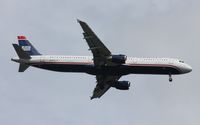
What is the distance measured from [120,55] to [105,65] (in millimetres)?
3898

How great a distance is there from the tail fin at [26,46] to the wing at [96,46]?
1565 cm

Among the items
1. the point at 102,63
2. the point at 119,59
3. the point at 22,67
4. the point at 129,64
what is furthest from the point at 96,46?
the point at 22,67

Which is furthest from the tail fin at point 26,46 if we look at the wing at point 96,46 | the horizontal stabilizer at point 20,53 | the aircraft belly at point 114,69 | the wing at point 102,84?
the wing at point 96,46

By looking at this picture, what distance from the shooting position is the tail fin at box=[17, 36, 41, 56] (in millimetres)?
140750

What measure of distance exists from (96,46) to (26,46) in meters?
19.8

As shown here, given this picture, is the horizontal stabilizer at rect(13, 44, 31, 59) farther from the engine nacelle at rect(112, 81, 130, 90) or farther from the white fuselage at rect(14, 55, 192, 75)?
the engine nacelle at rect(112, 81, 130, 90)

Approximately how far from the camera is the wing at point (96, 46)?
125 meters

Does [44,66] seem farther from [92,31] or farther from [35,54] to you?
[92,31]

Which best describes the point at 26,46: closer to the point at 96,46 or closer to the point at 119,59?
the point at 96,46

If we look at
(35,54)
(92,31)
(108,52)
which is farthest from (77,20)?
(35,54)

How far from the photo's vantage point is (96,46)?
5108 inches

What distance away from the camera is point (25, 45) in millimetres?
142875

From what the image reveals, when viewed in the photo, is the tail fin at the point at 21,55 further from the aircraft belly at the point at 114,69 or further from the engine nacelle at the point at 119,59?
the engine nacelle at the point at 119,59

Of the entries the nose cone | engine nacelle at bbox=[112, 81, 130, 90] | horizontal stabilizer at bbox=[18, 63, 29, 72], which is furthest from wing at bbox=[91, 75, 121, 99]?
horizontal stabilizer at bbox=[18, 63, 29, 72]
